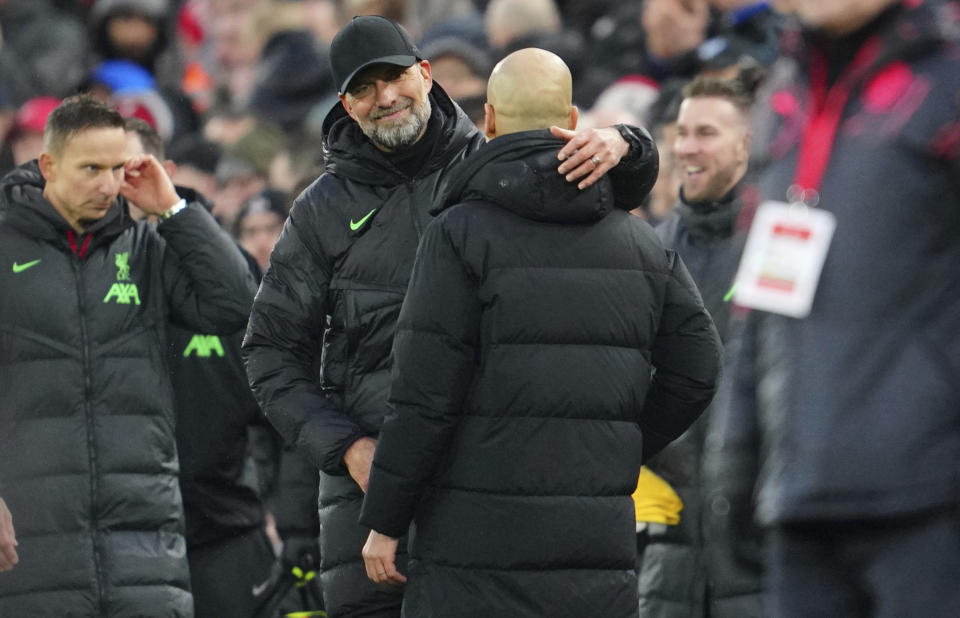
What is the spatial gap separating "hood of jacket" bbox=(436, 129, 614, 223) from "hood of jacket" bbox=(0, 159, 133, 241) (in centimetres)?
207

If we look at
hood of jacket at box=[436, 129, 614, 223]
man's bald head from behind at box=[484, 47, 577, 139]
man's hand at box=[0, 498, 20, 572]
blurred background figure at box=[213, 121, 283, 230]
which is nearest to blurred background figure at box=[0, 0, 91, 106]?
blurred background figure at box=[213, 121, 283, 230]

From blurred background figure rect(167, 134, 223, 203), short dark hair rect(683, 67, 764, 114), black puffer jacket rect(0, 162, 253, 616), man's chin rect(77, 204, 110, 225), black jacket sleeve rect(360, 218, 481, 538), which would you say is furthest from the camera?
blurred background figure rect(167, 134, 223, 203)

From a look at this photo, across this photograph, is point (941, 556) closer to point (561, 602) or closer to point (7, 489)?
point (561, 602)

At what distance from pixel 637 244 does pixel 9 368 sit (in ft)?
8.09

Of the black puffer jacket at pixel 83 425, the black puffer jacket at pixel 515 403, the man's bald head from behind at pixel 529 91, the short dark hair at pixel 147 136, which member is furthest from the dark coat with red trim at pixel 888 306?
the short dark hair at pixel 147 136

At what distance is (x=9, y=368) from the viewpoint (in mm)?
6305

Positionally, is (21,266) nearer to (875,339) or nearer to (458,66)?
(875,339)

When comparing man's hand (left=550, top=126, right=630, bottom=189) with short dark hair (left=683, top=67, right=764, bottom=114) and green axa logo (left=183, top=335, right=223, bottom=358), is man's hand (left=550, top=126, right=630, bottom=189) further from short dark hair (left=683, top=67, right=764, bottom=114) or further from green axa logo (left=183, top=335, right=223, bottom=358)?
green axa logo (left=183, top=335, right=223, bottom=358)

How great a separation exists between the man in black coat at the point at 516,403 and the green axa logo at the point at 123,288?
1.91 metres

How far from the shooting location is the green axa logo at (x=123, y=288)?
6.47 m

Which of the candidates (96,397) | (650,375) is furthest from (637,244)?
(96,397)

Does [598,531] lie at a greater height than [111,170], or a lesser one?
lesser

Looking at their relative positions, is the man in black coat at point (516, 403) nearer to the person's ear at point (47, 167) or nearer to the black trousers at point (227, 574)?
the person's ear at point (47, 167)

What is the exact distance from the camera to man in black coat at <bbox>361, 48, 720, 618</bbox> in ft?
15.6
